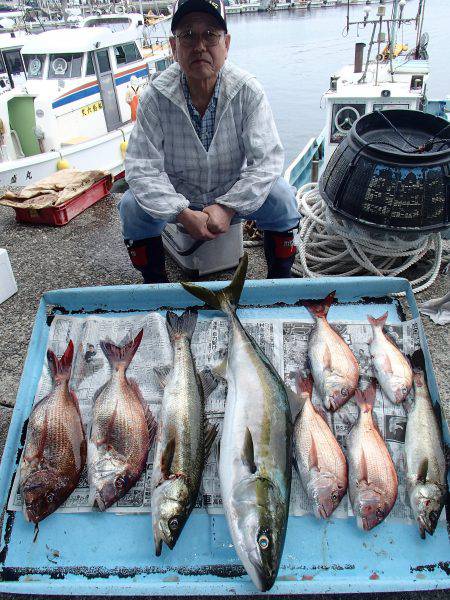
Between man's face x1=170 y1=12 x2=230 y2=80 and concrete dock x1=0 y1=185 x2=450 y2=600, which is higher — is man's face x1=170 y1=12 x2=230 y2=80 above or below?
above

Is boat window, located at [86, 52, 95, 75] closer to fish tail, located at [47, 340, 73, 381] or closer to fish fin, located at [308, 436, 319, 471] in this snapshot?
fish tail, located at [47, 340, 73, 381]

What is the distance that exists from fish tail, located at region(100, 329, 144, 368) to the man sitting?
30.2 inches

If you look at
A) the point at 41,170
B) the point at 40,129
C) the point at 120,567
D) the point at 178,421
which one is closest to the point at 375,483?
the point at 178,421

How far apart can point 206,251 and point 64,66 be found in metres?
8.85

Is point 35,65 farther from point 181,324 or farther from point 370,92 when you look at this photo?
point 181,324

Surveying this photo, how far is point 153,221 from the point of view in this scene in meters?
2.92

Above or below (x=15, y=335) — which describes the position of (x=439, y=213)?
above

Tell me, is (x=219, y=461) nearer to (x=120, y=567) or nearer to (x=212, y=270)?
(x=120, y=567)

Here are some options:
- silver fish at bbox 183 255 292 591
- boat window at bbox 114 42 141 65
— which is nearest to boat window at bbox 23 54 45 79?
boat window at bbox 114 42 141 65

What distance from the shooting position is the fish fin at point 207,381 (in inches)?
85.4

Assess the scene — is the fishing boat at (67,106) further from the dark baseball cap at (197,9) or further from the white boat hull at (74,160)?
the dark baseball cap at (197,9)

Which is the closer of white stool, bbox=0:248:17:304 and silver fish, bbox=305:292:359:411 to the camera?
silver fish, bbox=305:292:359:411

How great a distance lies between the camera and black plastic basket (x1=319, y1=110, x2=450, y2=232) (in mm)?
2814

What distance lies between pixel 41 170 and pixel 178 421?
28.0 ft
